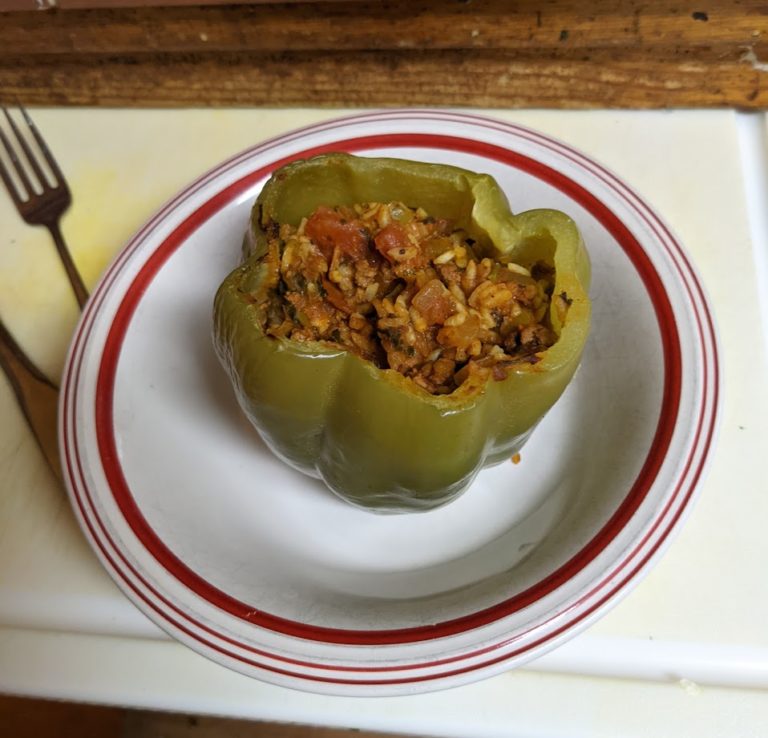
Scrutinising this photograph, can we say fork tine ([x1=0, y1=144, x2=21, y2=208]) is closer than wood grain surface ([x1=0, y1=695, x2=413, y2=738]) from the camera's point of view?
No

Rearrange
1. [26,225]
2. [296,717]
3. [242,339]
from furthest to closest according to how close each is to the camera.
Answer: [26,225], [296,717], [242,339]

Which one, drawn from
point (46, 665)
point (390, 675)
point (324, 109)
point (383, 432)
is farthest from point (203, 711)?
point (324, 109)

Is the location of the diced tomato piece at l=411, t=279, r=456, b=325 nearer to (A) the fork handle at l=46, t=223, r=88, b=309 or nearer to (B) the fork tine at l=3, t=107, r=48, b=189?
(A) the fork handle at l=46, t=223, r=88, b=309

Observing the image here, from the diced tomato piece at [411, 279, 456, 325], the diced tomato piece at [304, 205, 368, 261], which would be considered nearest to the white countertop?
the diced tomato piece at [411, 279, 456, 325]

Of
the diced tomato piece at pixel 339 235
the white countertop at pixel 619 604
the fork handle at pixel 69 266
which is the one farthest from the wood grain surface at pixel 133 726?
the diced tomato piece at pixel 339 235

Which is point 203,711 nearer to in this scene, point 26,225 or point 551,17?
point 26,225
